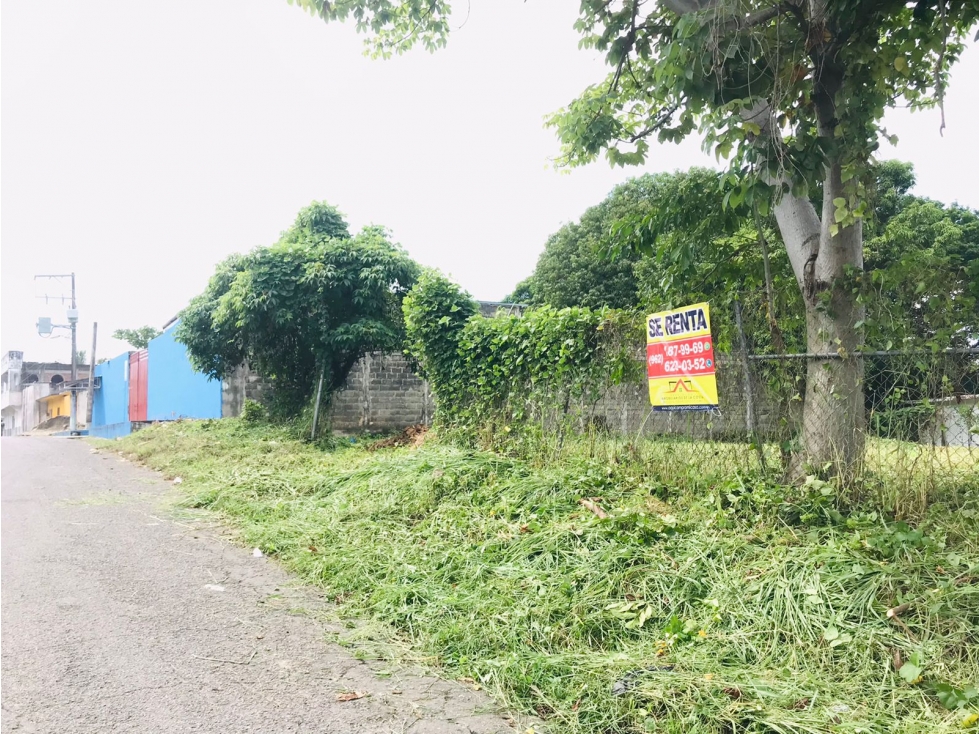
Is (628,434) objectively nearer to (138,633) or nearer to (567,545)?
(567,545)

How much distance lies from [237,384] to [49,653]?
48.9ft

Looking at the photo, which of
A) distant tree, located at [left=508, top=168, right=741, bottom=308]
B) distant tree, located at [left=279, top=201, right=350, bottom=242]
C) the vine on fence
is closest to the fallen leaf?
the vine on fence

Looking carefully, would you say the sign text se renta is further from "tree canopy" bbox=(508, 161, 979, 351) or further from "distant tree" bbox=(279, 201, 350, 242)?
"distant tree" bbox=(279, 201, 350, 242)

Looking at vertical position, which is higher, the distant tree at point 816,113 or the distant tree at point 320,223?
the distant tree at point 320,223

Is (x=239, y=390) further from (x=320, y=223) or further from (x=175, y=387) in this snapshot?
(x=175, y=387)

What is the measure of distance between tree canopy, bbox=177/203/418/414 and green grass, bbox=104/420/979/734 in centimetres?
782

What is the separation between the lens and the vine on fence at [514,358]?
7.09 meters

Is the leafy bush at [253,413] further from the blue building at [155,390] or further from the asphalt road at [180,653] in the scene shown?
the asphalt road at [180,653]

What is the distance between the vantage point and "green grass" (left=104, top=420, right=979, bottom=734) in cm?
320

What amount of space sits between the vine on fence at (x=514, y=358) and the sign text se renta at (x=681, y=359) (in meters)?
0.36

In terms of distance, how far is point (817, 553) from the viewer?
4230mm

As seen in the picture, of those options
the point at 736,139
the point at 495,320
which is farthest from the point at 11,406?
the point at 736,139

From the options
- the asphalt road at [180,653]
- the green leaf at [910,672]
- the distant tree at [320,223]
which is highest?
the distant tree at [320,223]

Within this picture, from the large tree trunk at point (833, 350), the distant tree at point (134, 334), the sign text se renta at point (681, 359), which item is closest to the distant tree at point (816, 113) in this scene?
the large tree trunk at point (833, 350)
